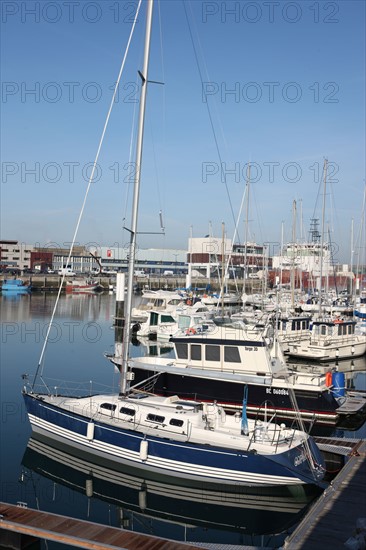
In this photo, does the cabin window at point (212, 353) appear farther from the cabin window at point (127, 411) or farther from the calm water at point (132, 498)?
the cabin window at point (127, 411)

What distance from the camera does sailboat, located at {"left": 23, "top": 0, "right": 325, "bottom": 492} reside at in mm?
14031

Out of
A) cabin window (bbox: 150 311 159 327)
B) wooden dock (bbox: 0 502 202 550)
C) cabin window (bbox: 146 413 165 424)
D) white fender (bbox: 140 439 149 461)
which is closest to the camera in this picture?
wooden dock (bbox: 0 502 202 550)

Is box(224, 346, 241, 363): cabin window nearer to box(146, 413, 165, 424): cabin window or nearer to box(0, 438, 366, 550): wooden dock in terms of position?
box(146, 413, 165, 424): cabin window

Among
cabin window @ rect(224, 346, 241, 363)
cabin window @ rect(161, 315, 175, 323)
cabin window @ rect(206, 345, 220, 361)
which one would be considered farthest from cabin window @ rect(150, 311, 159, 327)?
cabin window @ rect(224, 346, 241, 363)

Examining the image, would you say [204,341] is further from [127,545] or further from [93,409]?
[127,545]

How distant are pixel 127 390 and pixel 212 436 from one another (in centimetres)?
355

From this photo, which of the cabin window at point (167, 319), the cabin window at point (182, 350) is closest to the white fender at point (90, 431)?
the cabin window at point (182, 350)

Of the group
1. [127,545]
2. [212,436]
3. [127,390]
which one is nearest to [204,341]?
[127,390]

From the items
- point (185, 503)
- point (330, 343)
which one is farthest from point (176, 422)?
point (330, 343)

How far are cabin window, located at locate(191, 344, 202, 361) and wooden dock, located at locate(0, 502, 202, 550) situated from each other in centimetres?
1153

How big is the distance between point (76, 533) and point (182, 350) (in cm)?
1231

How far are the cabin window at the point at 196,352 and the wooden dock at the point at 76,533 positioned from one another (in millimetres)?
11534

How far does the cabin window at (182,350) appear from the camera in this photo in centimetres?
2233

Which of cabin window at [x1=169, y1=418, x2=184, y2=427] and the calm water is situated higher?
cabin window at [x1=169, y1=418, x2=184, y2=427]
